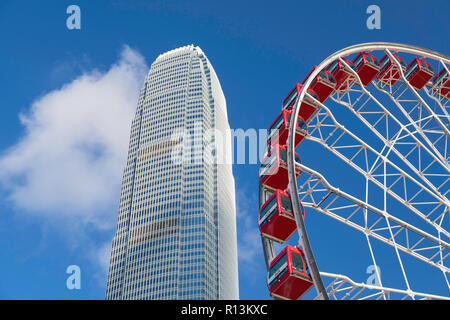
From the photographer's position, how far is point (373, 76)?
3484cm

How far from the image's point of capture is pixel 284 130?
30.0 meters

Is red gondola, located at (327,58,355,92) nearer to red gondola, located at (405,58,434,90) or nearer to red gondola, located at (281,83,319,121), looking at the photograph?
red gondola, located at (281,83,319,121)

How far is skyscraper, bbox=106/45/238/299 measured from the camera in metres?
135

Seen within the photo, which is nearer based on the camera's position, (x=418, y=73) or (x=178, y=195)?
(x=418, y=73)

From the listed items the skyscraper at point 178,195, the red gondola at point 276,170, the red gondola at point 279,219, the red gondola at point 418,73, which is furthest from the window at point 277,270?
the skyscraper at point 178,195

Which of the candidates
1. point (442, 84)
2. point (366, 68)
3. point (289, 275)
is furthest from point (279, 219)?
point (442, 84)

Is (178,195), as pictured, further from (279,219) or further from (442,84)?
(279,219)

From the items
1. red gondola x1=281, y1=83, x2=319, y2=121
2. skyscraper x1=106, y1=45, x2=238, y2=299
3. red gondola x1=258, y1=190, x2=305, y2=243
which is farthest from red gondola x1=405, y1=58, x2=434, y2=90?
skyscraper x1=106, y1=45, x2=238, y2=299

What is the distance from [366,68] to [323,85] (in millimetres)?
3592

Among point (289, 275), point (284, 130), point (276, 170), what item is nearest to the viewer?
point (289, 275)

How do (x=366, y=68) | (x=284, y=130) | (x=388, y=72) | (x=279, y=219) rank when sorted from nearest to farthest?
(x=279, y=219)
(x=284, y=130)
(x=366, y=68)
(x=388, y=72)
